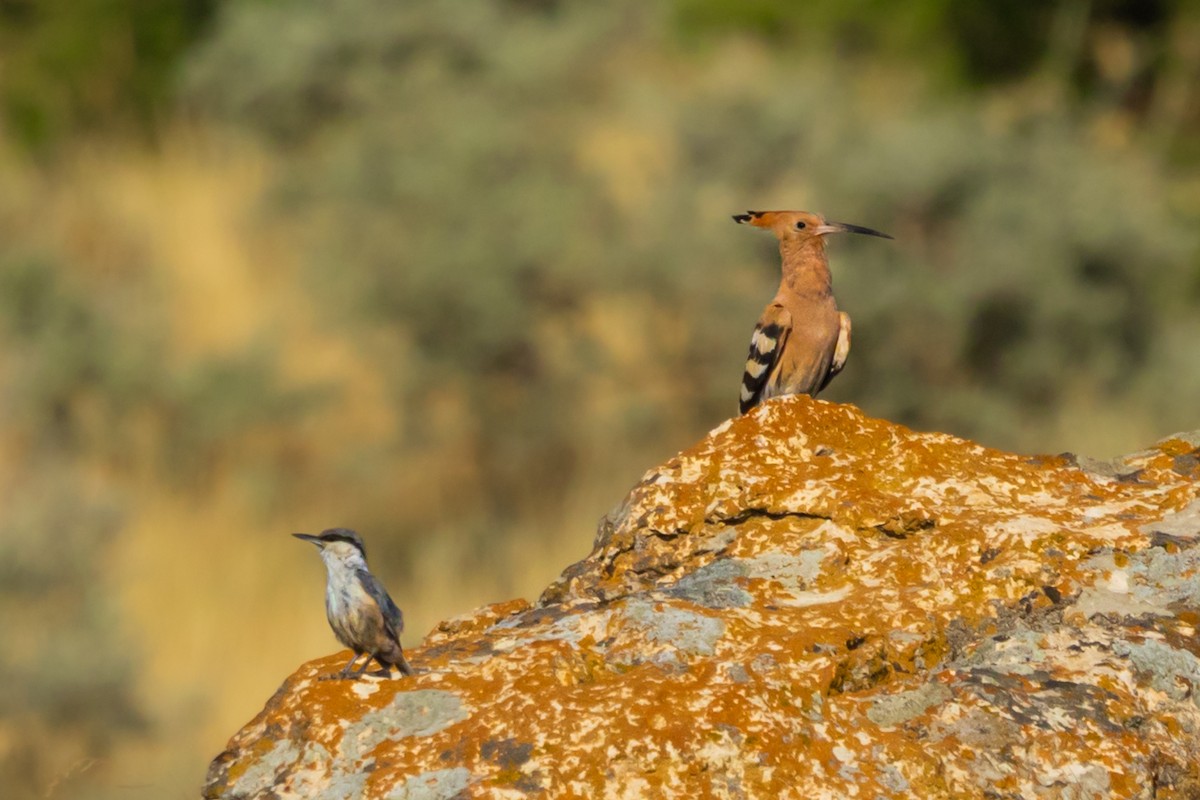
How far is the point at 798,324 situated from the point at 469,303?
790 cm

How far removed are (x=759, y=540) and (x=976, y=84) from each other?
1636cm

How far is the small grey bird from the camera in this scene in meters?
2.97

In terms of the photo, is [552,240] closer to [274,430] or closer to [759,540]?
[274,430]

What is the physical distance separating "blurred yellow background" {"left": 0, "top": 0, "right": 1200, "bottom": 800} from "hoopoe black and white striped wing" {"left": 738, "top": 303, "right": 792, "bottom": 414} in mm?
4324

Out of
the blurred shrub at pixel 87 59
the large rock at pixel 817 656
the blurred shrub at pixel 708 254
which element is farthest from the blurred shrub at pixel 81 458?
the large rock at pixel 817 656

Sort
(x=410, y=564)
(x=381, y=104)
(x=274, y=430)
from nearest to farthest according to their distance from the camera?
(x=410, y=564)
(x=274, y=430)
(x=381, y=104)

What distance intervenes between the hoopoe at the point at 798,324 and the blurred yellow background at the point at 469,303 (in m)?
4.37

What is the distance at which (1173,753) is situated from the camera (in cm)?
272

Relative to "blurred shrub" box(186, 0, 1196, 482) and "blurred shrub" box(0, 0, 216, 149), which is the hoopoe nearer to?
"blurred shrub" box(186, 0, 1196, 482)

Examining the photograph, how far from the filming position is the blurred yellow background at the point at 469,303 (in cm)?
1095

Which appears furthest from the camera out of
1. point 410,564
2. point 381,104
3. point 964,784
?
point 381,104

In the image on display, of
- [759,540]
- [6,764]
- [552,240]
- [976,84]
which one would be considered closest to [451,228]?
[552,240]

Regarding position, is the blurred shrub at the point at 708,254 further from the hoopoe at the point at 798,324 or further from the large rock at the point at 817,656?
the large rock at the point at 817,656

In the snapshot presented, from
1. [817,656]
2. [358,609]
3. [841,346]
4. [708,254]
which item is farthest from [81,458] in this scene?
[817,656]
